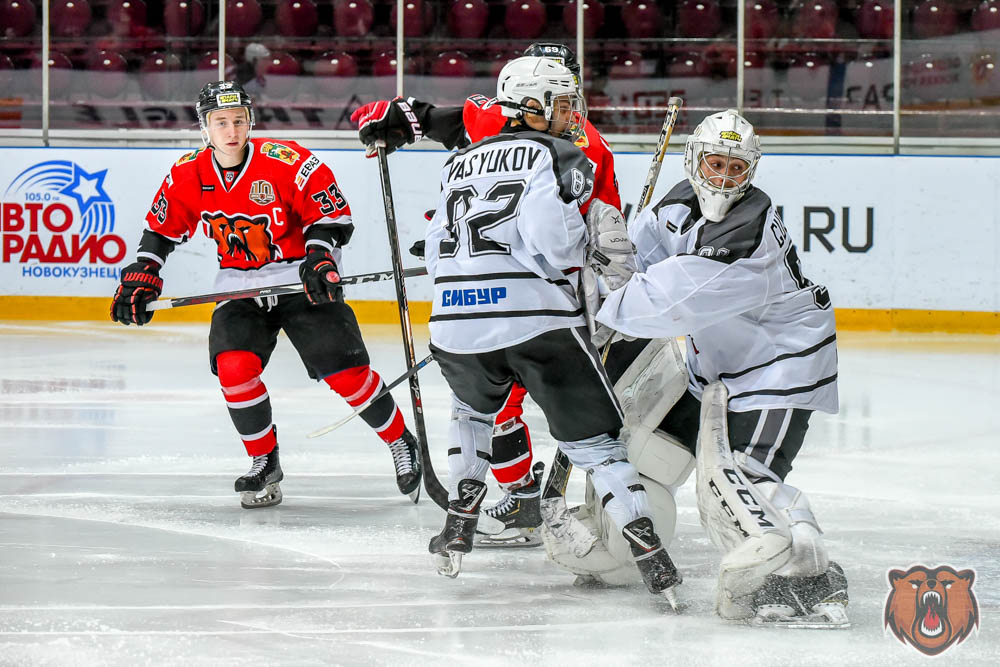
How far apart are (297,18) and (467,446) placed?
6438 mm

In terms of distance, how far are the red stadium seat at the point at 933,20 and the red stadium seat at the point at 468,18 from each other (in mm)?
2746

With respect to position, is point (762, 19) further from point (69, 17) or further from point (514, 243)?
point (514, 243)

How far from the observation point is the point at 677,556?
3.10 meters

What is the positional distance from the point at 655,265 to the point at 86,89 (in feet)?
22.0

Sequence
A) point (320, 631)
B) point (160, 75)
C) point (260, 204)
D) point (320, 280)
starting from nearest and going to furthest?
point (320, 631), point (320, 280), point (260, 204), point (160, 75)

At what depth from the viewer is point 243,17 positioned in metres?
8.49

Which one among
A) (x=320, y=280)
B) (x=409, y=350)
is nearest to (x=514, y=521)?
(x=409, y=350)

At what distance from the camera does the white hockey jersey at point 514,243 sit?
8.59 feet

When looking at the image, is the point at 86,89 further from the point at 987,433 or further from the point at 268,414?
the point at 987,433

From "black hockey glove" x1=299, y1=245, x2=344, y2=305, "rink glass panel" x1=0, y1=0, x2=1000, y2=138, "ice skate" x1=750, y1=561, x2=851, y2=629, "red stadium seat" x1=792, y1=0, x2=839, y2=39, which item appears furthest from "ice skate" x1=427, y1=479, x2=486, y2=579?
"red stadium seat" x1=792, y1=0, x2=839, y2=39

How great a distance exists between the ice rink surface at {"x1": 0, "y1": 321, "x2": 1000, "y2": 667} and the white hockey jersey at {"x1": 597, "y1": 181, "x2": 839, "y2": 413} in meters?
0.47

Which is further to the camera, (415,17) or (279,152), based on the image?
(415,17)

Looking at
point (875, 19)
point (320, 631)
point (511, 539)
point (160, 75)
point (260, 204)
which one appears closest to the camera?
point (320, 631)

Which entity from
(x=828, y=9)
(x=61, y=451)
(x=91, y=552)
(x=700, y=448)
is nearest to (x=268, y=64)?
(x=828, y=9)
